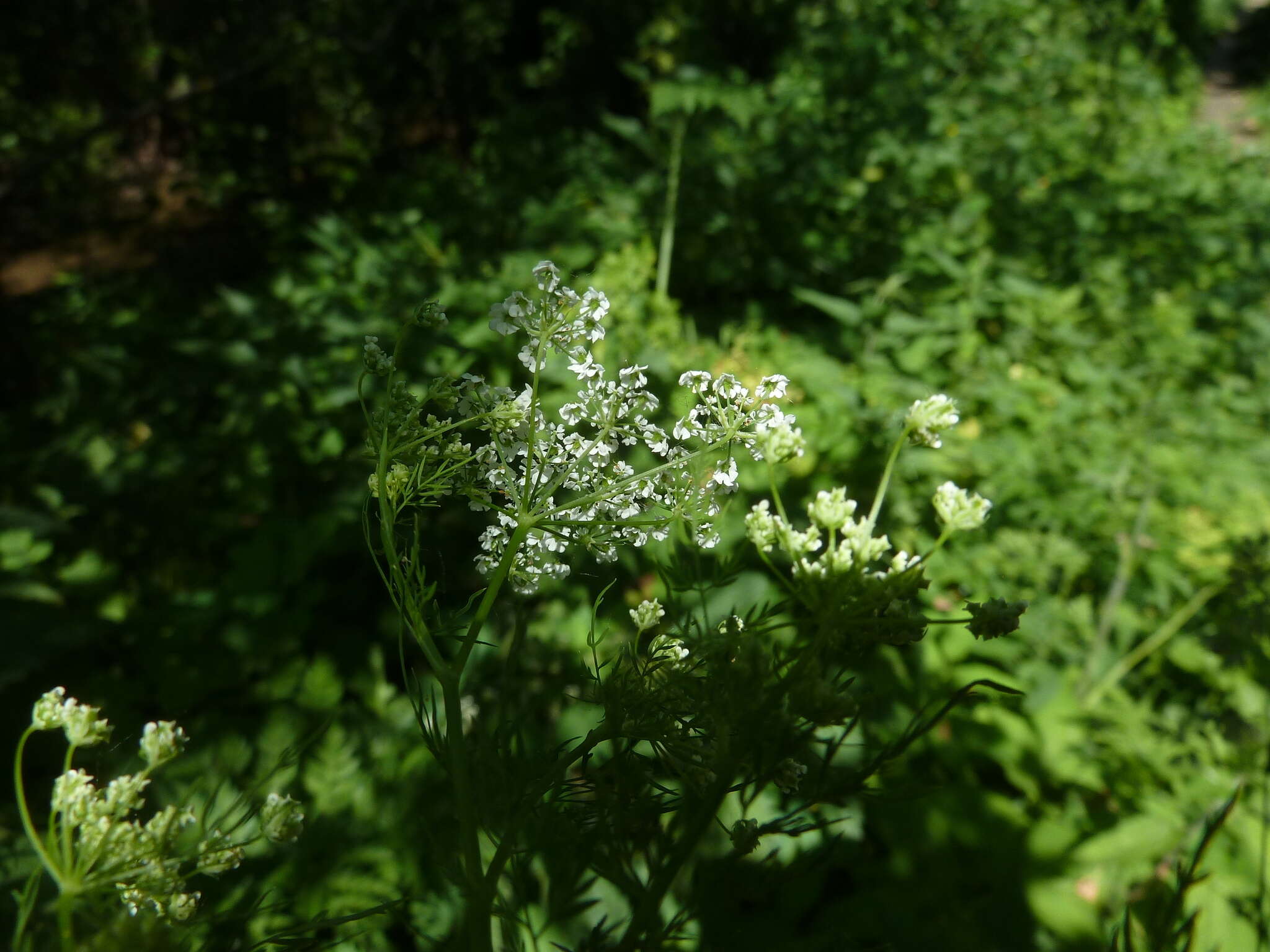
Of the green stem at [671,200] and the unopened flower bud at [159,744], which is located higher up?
the unopened flower bud at [159,744]

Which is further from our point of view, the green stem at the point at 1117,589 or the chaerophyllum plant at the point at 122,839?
the green stem at the point at 1117,589

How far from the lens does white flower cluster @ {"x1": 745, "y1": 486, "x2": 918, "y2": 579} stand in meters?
0.67

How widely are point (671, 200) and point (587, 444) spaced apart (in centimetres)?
274

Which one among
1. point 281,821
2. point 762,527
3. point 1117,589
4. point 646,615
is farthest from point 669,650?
point 1117,589

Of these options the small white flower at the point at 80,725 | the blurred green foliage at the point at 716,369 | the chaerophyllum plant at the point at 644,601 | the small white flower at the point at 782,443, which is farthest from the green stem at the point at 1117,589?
the small white flower at the point at 80,725

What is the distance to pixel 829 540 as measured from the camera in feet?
2.30

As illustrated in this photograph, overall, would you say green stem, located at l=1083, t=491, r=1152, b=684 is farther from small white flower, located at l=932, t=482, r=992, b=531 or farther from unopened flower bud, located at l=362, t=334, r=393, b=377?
unopened flower bud, located at l=362, t=334, r=393, b=377

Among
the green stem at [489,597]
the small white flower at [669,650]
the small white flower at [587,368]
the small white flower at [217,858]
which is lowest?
the small white flower at [217,858]

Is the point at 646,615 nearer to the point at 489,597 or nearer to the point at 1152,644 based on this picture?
the point at 489,597

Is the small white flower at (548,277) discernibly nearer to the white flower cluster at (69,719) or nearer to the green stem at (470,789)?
the green stem at (470,789)

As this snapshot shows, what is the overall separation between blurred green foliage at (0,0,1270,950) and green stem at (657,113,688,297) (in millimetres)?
89

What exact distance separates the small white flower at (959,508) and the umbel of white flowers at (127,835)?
0.64m

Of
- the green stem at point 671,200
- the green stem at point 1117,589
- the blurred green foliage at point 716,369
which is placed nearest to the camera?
the blurred green foliage at point 716,369

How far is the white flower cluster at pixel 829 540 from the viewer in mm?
667
